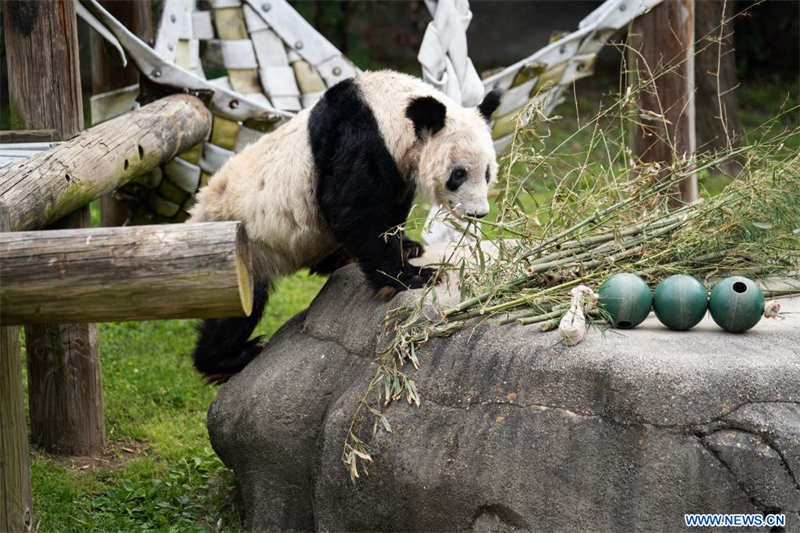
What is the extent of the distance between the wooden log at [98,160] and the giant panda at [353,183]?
519 millimetres

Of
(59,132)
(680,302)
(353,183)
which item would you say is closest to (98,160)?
(59,132)

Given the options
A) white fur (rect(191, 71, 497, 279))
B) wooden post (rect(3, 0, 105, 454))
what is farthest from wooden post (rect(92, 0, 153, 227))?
white fur (rect(191, 71, 497, 279))

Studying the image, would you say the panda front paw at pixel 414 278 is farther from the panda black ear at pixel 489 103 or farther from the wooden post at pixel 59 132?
the wooden post at pixel 59 132

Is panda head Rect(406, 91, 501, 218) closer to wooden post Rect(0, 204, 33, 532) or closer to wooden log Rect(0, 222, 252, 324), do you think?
wooden log Rect(0, 222, 252, 324)

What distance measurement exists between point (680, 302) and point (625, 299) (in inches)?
7.5

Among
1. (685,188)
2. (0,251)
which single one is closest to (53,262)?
(0,251)

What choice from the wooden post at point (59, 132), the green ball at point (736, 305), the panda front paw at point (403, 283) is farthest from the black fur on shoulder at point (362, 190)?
the wooden post at point (59, 132)

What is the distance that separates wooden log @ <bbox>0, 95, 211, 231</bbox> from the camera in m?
3.60

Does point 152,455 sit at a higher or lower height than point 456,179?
lower

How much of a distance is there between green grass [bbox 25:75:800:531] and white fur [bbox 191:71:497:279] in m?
0.37

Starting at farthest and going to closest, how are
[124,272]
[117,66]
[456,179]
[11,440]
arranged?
1. [117,66]
2. [456,179]
3. [11,440]
4. [124,272]

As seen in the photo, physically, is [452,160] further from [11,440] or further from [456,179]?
[11,440]

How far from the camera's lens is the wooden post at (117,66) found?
20.4 feet

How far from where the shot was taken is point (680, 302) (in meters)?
3.28
